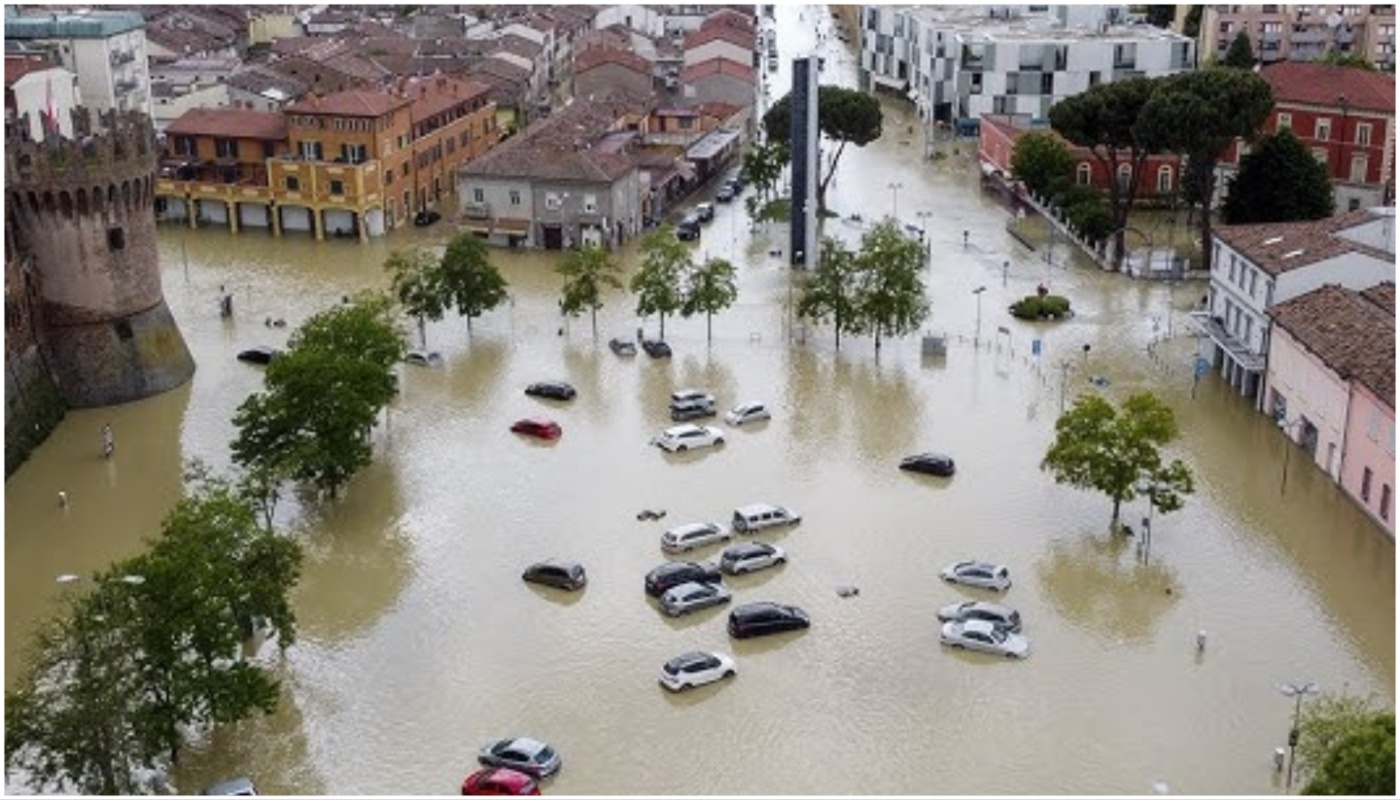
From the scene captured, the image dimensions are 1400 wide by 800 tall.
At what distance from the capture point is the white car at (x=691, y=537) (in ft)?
97.3

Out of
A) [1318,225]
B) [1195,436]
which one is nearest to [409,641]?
[1195,436]

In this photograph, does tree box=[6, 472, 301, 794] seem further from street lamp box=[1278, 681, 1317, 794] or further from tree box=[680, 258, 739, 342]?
tree box=[680, 258, 739, 342]

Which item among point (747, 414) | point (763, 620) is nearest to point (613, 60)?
point (747, 414)

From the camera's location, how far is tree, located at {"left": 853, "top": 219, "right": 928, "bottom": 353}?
134 feet

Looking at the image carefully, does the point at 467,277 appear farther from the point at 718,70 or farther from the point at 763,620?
the point at 718,70

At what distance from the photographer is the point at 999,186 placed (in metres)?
63.5

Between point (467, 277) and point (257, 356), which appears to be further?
point (467, 277)

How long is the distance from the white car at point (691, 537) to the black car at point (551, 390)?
9.10m

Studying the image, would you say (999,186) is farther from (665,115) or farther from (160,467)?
(160,467)

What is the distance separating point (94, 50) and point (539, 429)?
138 ft

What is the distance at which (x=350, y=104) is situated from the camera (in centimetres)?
5431

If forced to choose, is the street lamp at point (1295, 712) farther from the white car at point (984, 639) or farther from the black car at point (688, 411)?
the black car at point (688, 411)

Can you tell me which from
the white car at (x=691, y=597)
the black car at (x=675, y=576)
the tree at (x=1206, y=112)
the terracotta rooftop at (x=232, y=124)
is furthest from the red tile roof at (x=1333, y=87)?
the white car at (x=691, y=597)

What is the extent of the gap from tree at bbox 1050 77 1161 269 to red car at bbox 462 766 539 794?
3472 centimetres
